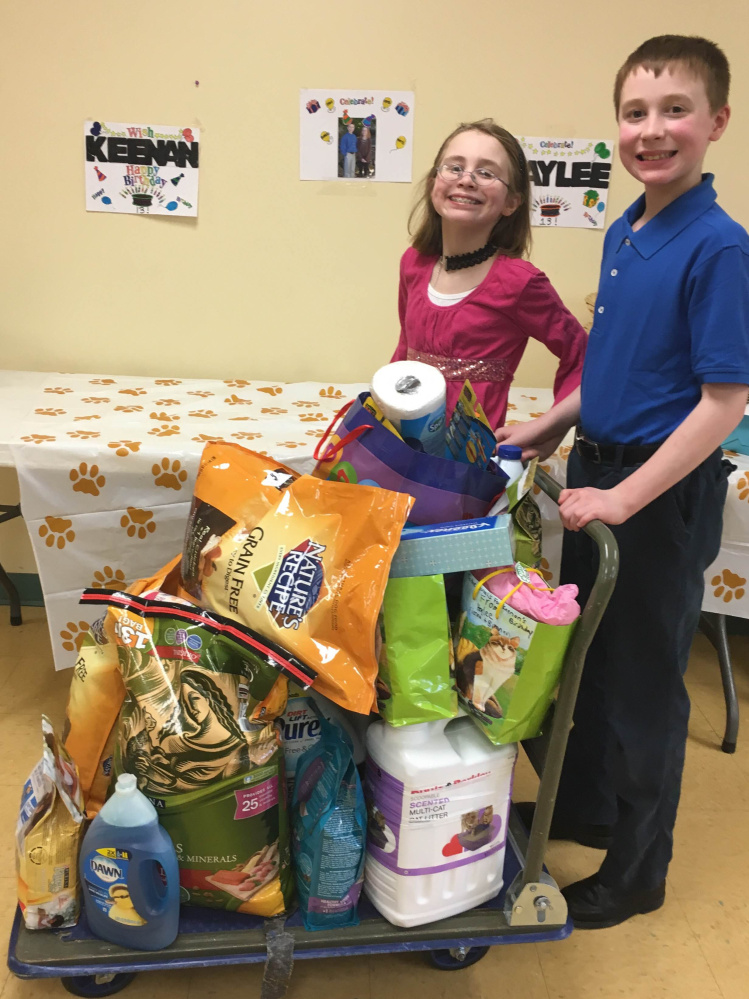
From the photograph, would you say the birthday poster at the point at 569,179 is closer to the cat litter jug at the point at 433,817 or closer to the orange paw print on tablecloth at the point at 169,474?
the orange paw print on tablecloth at the point at 169,474

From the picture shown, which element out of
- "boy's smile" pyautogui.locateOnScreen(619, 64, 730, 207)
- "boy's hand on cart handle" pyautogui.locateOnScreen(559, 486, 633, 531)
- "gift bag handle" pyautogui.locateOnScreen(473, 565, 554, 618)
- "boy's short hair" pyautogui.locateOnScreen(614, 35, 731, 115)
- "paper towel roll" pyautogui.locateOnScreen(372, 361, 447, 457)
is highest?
"boy's short hair" pyautogui.locateOnScreen(614, 35, 731, 115)

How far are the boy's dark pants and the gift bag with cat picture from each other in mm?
194

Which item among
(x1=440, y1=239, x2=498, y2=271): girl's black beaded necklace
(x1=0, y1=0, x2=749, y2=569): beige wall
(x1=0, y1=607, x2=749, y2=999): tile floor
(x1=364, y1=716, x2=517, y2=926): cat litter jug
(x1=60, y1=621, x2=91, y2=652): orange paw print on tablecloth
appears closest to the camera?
(x1=364, y1=716, x2=517, y2=926): cat litter jug

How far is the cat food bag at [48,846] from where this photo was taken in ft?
3.47

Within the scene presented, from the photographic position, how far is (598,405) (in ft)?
3.84

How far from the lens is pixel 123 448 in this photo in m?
1.59

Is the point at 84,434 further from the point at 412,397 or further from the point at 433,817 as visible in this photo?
the point at 433,817

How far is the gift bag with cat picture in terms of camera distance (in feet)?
3.32

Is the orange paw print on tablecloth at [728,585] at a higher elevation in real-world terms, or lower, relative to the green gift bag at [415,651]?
lower

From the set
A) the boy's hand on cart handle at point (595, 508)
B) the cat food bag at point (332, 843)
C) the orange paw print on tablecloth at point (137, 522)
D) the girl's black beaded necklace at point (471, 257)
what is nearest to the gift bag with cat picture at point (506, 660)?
the boy's hand on cart handle at point (595, 508)

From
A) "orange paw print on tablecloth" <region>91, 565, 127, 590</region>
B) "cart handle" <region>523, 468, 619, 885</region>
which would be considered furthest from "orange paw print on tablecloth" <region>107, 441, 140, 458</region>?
"cart handle" <region>523, 468, 619, 885</region>

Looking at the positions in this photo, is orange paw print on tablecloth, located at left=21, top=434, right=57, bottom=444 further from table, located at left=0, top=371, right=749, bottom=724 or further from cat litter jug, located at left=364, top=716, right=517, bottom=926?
cat litter jug, located at left=364, top=716, right=517, bottom=926

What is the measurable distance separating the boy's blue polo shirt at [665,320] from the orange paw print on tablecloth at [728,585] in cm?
80

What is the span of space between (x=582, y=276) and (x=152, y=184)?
4.01ft
